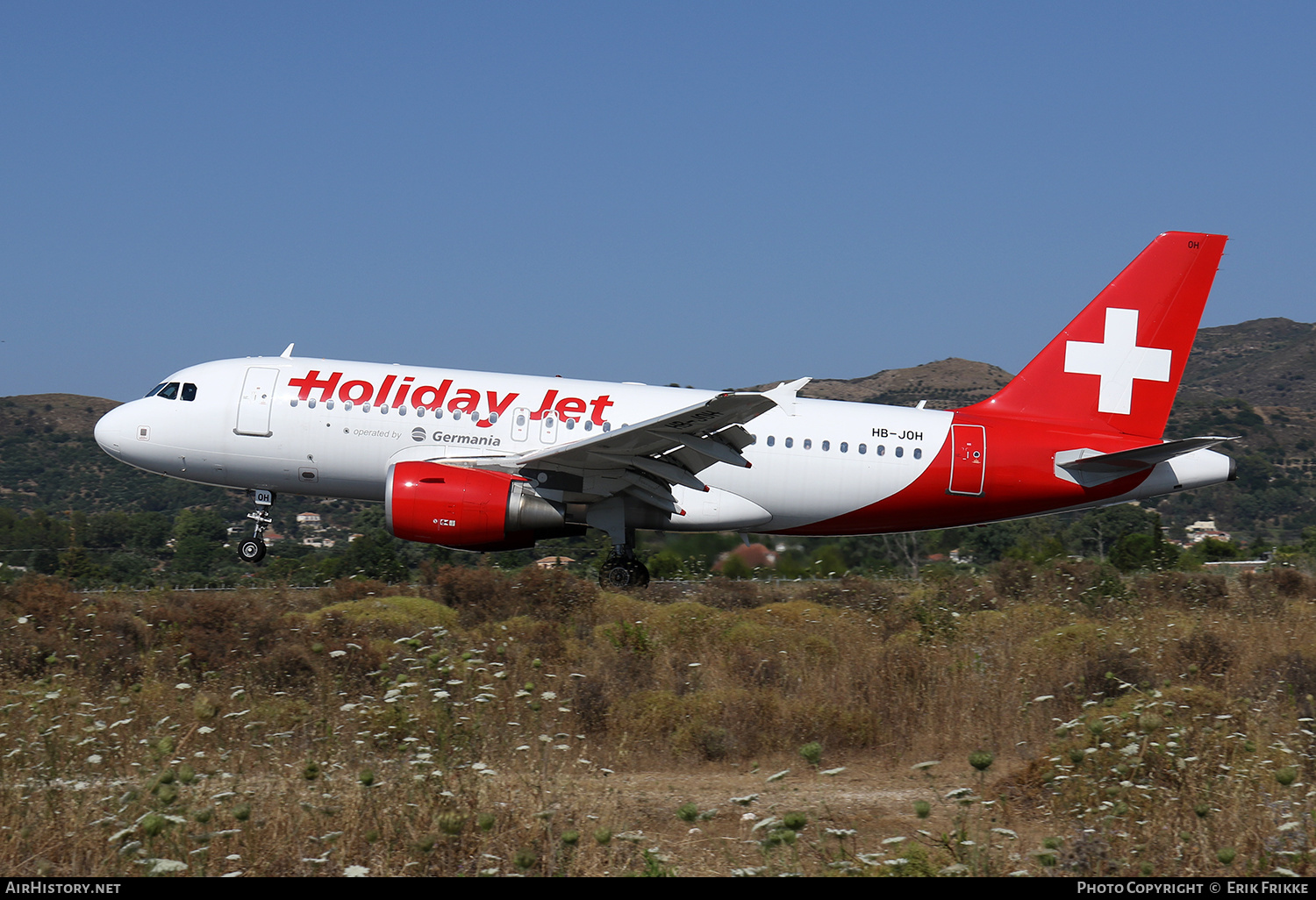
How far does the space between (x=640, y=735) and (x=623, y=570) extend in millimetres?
8860

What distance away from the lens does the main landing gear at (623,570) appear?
1820cm

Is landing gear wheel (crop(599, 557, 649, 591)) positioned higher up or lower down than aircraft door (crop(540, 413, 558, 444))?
lower down

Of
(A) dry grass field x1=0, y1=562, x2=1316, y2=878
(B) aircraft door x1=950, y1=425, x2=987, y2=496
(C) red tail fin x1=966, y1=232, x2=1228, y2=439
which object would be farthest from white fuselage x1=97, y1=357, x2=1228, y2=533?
(A) dry grass field x1=0, y1=562, x2=1316, y2=878

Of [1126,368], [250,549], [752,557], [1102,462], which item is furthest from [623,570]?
[1126,368]

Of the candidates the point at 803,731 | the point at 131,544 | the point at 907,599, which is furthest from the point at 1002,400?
the point at 131,544

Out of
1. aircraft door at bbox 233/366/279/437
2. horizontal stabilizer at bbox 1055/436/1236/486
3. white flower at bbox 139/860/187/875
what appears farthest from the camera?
aircraft door at bbox 233/366/279/437

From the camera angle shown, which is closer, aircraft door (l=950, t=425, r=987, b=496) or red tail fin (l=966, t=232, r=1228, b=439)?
aircraft door (l=950, t=425, r=987, b=496)

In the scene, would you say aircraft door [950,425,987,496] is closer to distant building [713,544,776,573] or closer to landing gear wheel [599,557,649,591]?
distant building [713,544,776,573]

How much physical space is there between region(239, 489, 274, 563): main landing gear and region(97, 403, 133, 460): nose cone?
8.43 feet

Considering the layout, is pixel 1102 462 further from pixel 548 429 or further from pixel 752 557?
pixel 548 429

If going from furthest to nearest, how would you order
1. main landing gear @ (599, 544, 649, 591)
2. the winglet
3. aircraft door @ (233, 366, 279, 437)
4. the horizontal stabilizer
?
aircraft door @ (233, 366, 279, 437) → main landing gear @ (599, 544, 649, 591) → the horizontal stabilizer → the winglet

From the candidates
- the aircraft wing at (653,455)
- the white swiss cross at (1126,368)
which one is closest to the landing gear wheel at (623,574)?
the aircraft wing at (653,455)

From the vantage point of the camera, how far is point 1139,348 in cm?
1881

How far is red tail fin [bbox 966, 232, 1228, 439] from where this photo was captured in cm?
1877
